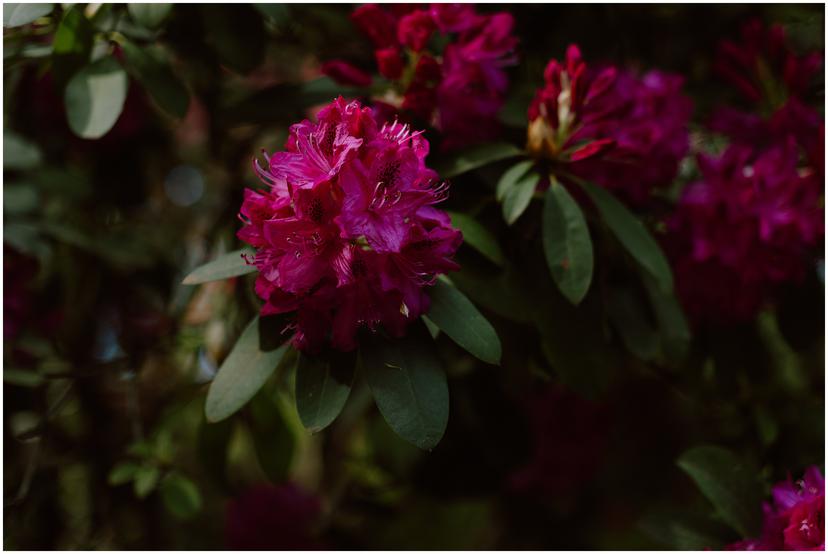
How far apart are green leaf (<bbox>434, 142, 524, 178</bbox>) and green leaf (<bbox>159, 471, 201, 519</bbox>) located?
0.69 metres

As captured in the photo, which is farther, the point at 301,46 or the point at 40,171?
the point at 301,46

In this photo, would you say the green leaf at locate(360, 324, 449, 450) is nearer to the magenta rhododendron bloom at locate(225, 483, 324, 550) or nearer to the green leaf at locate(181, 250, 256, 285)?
the green leaf at locate(181, 250, 256, 285)

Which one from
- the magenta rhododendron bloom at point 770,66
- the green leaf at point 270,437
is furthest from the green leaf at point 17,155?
the magenta rhododendron bloom at point 770,66

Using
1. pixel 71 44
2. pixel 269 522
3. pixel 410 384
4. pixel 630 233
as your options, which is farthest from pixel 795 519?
pixel 269 522

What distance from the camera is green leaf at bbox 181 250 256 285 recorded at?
97cm

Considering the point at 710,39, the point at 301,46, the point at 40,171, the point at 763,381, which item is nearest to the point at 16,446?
the point at 40,171

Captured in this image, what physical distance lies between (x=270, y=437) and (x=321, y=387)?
0.57 metres

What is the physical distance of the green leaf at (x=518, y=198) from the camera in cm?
105

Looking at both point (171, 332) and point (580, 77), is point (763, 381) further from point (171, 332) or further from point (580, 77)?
point (171, 332)

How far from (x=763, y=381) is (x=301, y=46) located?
1274 millimetres

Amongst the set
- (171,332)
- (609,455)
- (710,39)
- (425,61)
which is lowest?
(609,455)

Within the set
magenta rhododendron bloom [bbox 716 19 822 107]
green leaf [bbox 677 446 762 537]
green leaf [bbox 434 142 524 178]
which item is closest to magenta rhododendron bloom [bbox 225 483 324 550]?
green leaf [bbox 677 446 762 537]

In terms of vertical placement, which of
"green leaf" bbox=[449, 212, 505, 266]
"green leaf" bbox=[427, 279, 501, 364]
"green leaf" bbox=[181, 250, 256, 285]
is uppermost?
"green leaf" bbox=[181, 250, 256, 285]

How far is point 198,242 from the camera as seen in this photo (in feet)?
7.31
